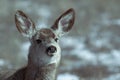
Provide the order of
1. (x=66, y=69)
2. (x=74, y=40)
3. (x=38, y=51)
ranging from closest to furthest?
(x=38, y=51) < (x=66, y=69) < (x=74, y=40)

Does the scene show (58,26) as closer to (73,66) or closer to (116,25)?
(73,66)

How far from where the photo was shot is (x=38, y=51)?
9812 millimetres

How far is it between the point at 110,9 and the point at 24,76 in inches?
469

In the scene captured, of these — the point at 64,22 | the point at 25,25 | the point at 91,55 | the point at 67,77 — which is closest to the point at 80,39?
the point at 91,55

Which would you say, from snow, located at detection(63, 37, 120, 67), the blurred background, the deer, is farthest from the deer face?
snow, located at detection(63, 37, 120, 67)

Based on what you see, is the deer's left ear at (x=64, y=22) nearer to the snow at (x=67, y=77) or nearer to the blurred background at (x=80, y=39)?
the blurred background at (x=80, y=39)

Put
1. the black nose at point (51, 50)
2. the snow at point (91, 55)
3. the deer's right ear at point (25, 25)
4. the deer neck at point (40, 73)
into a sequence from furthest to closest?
the snow at point (91, 55) < the deer's right ear at point (25, 25) < the deer neck at point (40, 73) < the black nose at point (51, 50)

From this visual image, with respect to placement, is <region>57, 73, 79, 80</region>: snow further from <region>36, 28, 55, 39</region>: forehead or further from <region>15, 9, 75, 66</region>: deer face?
<region>36, 28, 55, 39</region>: forehead

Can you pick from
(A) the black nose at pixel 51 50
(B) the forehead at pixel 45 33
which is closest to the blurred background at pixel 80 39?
(B) the forehead at pixel 45 33

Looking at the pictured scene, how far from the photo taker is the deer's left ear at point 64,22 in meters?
10.3

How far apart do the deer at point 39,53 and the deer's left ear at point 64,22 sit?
0.19 ft

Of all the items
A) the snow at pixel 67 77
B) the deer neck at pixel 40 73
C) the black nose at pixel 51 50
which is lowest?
the deer neck at pixel 40 73

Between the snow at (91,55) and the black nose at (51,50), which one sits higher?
the snow at (91,55)

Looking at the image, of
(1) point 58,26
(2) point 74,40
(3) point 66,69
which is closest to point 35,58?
(1) point 58,26
